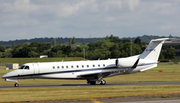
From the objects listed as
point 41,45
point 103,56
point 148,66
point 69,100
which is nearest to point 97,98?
point 69,100

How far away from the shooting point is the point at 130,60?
33.7m

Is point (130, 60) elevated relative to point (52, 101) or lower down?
→ elevated

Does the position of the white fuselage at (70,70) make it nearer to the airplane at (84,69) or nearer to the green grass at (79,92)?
the airplane at (84,69)

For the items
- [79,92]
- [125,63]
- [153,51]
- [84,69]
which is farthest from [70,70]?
[153,51]

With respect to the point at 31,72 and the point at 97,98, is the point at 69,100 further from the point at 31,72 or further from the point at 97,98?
the point at 31,72

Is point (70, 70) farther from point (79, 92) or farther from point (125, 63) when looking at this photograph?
point (79, 92)

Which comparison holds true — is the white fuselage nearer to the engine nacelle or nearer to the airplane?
the airplane

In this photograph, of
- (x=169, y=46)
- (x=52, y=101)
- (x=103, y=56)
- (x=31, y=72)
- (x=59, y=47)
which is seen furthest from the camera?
(x=59, y=47)

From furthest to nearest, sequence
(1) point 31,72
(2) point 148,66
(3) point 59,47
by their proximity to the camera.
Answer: (3) point 59,47
(2) point 148,66
(1) point 31,72

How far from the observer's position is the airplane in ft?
105

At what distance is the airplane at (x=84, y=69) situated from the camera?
31.9 metres

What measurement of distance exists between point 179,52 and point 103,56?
5409cm

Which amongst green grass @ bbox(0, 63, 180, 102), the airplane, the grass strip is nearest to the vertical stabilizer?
the airplane

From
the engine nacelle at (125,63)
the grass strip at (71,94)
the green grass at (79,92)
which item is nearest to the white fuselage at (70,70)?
the engine nacelle at (125,63)
